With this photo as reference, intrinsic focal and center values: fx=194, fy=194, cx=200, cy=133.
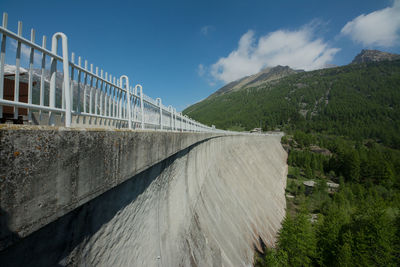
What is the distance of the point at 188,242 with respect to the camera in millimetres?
8500

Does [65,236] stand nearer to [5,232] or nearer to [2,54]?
[5,232]

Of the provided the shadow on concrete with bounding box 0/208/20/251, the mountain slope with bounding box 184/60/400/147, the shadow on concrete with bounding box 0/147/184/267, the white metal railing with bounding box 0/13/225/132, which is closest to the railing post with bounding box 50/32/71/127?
the white metal railing with bounding box 0/13/225/132

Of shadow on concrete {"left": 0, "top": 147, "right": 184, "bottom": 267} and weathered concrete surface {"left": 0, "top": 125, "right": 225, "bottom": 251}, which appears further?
shadow on concrete {"left": 0, "top": 147, "right": 184, "bottom": 267}

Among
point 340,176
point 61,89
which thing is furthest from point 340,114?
point 61,89

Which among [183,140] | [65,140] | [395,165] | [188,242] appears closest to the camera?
[65,140]

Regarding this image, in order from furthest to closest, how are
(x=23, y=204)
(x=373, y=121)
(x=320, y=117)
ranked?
(x=320, y=117)
(x=373, y=121)
(x=23, y=204)

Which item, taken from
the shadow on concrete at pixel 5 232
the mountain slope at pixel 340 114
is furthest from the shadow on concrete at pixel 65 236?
the mountain slope at pixel 340 114

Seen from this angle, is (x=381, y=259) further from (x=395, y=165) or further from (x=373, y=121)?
(x=373, y=121)

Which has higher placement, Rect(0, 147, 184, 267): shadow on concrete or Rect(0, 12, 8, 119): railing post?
Rect(0, 12, 8, 119): railing post

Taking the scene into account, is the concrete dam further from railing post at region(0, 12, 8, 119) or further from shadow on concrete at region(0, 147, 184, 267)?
railing post at region(0, 12, 8, 119)

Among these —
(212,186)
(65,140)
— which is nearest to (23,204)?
(65,140)

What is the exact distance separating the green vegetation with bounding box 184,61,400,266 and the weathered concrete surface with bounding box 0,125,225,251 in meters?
18.4

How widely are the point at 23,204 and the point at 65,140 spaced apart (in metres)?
0.53

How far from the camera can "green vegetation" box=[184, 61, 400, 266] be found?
65.5 ft
